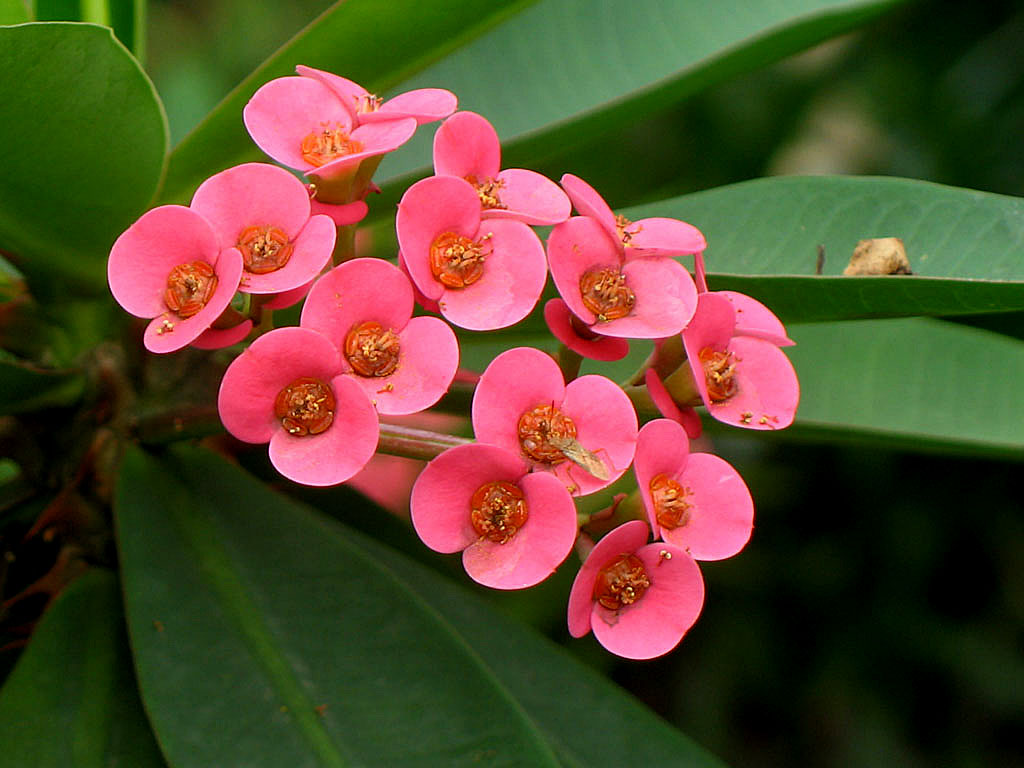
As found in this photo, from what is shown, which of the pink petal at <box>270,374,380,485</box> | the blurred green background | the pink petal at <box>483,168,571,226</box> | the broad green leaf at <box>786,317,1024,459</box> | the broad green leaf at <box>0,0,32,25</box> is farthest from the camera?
the blurred green background

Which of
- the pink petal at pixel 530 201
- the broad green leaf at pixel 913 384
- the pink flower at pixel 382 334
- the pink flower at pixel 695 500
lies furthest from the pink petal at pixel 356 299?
the broad green leaf at pixel 913 384

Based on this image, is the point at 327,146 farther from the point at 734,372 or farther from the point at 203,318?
the point at 734,372

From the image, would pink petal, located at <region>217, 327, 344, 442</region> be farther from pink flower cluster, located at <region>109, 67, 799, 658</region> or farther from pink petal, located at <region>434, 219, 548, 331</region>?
pink petal, located at <region>434, 219, 548, 331</region>

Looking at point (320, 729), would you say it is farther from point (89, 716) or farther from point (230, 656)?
point (89, 716)

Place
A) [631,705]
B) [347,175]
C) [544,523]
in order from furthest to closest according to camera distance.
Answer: [631,705] → [347,175] → [544,523]

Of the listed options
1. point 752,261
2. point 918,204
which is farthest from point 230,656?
point 918,204

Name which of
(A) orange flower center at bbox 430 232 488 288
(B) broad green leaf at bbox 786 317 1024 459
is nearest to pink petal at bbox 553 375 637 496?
(A) orange flower center at bbox 430 232 488 288

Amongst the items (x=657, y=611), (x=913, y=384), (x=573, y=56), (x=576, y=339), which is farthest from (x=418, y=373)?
(x=913, y=384)
